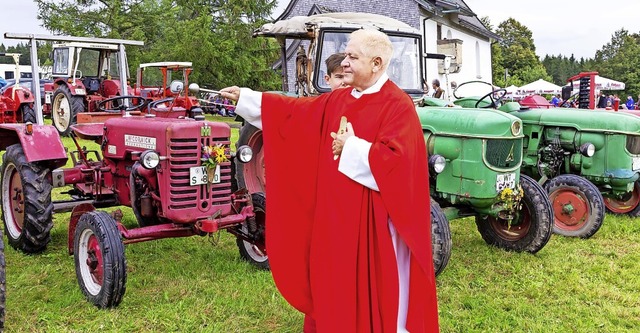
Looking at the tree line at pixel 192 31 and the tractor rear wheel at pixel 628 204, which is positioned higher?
the tree line at pixel 192 31

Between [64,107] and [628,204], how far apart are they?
1101 cm

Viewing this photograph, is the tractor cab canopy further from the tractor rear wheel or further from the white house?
the white house

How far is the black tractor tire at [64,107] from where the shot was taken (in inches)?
491

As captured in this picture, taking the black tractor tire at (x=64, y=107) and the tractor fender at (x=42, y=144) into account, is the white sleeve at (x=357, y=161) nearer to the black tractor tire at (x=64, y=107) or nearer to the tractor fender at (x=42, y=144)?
the tractor fender at (x=42, y=144)

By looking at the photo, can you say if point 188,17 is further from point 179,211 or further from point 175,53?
point 179,211

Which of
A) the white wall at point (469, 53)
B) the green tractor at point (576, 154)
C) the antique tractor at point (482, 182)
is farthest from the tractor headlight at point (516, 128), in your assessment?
the white wall at point (469, 53)

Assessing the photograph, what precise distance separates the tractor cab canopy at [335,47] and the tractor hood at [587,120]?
1.33m

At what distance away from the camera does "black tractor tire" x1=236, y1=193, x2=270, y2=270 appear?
4430 mm

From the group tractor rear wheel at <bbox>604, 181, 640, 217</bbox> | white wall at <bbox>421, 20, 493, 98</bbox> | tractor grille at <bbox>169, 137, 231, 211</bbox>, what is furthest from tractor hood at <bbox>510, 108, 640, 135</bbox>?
white wall at <bbox>421, 20, 493, 98</bbox>

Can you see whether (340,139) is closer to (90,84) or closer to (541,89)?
(90,84)

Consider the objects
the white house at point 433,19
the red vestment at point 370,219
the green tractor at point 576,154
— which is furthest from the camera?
the white house at point 433,19

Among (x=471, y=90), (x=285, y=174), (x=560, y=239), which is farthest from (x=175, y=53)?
(x=285, y=174)

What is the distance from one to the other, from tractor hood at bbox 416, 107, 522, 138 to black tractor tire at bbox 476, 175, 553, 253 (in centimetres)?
59

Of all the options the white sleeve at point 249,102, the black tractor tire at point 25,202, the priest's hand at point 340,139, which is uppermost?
the white sleeve at point 249,102
